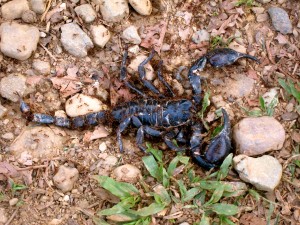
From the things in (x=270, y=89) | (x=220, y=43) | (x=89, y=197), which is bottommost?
(x=89, y=197)

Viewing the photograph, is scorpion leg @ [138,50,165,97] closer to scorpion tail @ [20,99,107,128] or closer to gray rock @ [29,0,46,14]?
scorpion tail @ [20,99,107,128]

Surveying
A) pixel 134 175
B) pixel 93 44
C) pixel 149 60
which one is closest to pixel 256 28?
pixel 149 60

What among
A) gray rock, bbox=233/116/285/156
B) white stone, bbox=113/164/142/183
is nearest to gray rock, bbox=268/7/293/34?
gray rock, bbox=233/116/285/156

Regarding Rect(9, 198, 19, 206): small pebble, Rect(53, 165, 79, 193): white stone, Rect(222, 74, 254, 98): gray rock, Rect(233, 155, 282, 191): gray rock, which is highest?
Rect(222, 74, 254, 98): gray rock

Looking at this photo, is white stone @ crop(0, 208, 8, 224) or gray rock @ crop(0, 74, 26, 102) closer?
white stone @ crop(0, 208, 8, 224)

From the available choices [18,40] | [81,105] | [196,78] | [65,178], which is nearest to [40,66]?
[18,40]

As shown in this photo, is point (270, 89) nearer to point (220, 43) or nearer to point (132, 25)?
point (220, 43)
